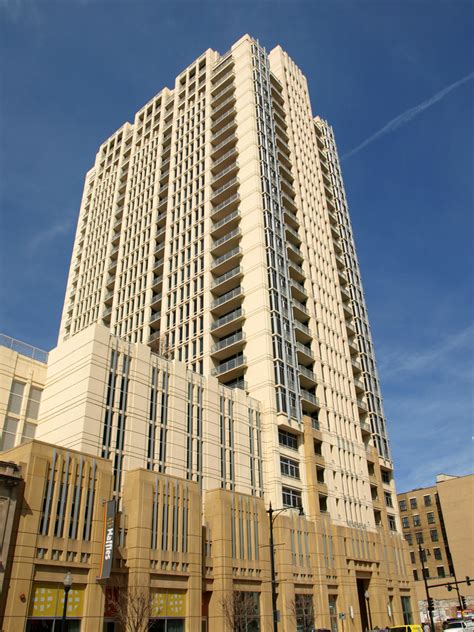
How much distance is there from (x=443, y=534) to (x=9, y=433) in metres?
88.7

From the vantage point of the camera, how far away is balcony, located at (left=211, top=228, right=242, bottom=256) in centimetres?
6994

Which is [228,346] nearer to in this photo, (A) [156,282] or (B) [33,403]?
(A) [156,282]

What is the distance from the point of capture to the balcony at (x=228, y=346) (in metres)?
62.2

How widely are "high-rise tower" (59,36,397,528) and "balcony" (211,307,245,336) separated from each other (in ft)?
0.73

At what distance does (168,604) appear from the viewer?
1507 inches

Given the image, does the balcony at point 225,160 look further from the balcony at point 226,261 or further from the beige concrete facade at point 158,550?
the beige concrete facade at point 158,550

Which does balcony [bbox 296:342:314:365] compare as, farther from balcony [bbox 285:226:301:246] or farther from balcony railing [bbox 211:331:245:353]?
balcony [bbox 285:226:301:246]

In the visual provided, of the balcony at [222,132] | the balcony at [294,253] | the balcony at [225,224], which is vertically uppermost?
the balcony at [222,132]

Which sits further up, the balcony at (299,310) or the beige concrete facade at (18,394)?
the balcony at (299,310)

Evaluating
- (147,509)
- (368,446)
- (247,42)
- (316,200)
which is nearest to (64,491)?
(147,509)

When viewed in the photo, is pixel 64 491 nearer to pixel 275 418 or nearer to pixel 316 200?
pixel 275 418

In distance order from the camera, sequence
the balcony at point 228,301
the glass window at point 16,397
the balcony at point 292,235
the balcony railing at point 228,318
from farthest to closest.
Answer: the balcony at point 292,235 → the balcony at point 228,301 → the balcony railing at point 228,318 → the glass window at point 16,397

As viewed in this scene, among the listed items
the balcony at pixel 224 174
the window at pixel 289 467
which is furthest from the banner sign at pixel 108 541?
the balcony at pixel 224 174

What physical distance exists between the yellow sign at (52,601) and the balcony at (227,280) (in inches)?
1595
